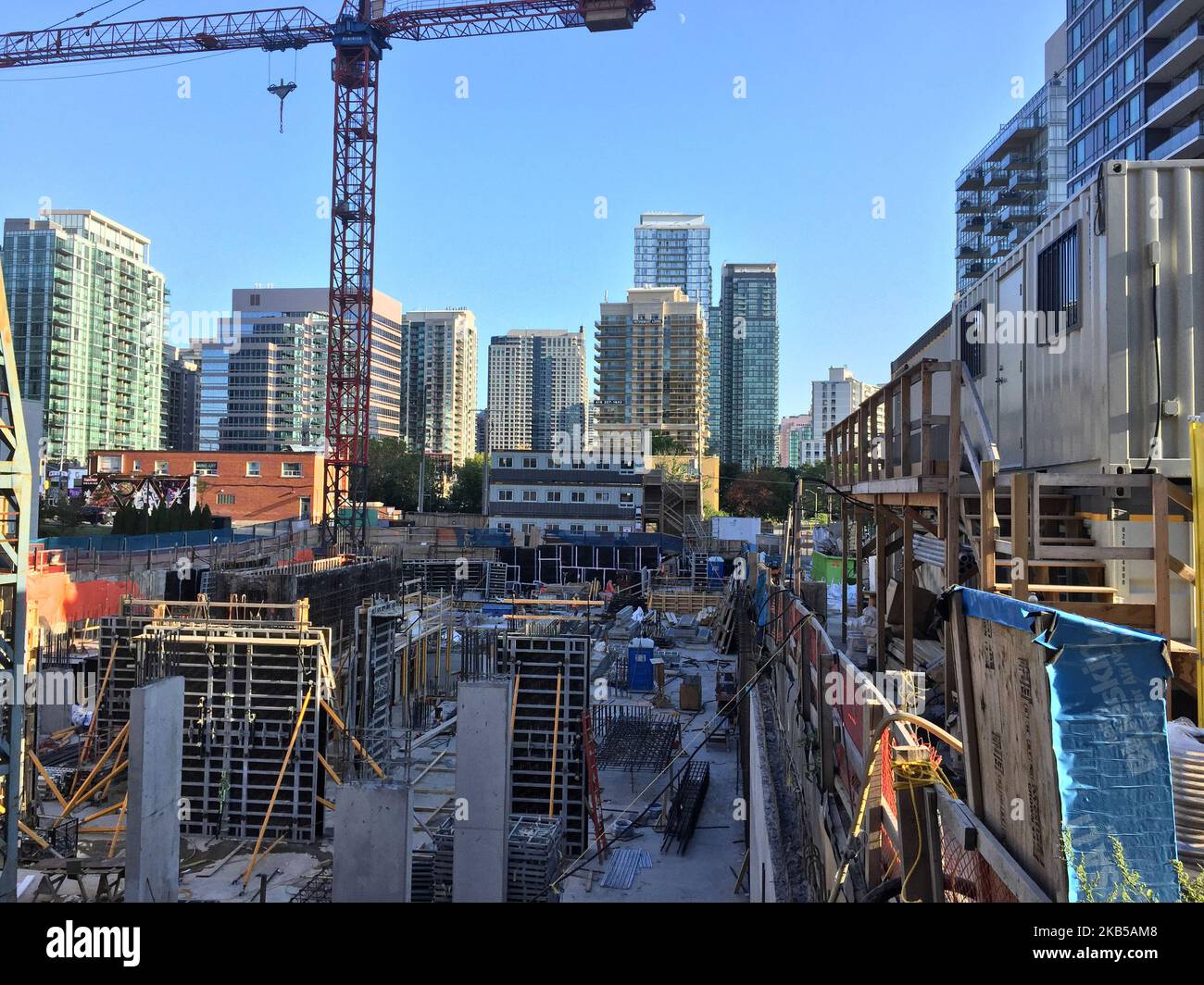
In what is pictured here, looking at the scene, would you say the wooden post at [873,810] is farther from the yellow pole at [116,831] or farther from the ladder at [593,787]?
the yellow pole at [116,831]

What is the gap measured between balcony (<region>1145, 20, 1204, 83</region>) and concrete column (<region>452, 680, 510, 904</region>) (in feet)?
124

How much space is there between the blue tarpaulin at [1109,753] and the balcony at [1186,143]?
35.8m

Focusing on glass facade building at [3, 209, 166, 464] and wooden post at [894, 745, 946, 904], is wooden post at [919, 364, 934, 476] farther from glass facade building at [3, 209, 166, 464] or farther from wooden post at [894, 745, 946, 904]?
glass facade building at [3, 209, 166, 464]

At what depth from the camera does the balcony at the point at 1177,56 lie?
31.3 m

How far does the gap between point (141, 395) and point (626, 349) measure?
55.6m

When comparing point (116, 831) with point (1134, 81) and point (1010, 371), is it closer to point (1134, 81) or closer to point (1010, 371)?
point (1010, 371)

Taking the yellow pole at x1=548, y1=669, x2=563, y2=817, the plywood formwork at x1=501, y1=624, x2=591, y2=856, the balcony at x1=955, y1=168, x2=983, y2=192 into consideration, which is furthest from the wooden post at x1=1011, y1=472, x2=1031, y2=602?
the balcony at x1=955, y1=168, x2=983, y2=192

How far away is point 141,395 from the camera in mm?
92750

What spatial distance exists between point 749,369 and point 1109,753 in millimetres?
129648

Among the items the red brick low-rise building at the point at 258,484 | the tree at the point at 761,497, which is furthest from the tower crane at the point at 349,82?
the tree at the point at 761,497

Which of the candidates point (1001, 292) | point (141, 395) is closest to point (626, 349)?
point (141, 395)

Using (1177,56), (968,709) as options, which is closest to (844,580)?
(968,709)
